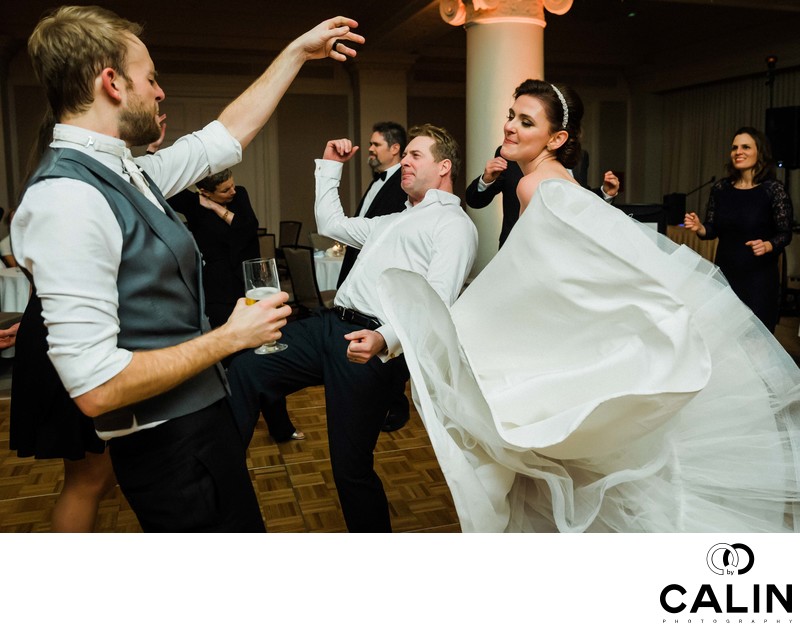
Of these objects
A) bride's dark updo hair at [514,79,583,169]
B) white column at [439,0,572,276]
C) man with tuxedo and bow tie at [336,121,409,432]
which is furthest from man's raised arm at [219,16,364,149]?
white column at [439,0,572,276]

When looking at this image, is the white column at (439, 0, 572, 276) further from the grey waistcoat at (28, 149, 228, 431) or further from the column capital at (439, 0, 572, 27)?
the grey waistcoat at (28, 149, 228, 431)

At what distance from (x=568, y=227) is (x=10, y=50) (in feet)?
34.7

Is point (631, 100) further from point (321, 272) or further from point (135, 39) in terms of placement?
point (135, 39)

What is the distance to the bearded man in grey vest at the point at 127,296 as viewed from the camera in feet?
3.86

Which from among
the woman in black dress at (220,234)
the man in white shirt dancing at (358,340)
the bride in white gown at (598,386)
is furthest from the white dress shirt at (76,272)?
the woman in black dress at (220,234)

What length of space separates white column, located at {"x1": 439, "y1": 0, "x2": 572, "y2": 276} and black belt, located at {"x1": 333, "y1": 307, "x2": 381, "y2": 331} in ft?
11.6

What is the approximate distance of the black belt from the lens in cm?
240

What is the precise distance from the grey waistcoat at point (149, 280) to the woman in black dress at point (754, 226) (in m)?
3.65

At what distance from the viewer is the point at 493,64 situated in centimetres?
577

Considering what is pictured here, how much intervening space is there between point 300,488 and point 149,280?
2.11m

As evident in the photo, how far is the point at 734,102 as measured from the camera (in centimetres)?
1158

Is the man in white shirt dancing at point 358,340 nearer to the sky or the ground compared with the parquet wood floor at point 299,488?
nearer to the sky
